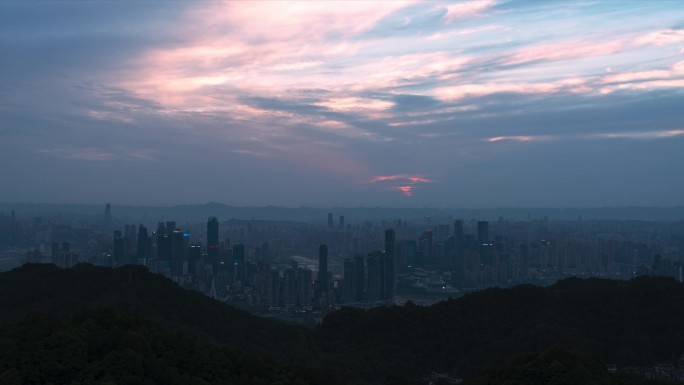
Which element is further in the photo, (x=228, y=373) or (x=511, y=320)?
(x=511, y=320)

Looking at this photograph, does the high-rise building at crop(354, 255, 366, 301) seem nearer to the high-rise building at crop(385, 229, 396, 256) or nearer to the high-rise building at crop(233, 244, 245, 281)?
the high-rise building at crop(385, 229, 396, 256)

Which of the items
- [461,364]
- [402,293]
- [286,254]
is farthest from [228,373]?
[286,254]

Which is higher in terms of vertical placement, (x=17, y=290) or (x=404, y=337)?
(x=17, y=290)

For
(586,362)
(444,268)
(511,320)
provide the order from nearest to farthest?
(586,362)
(511,320)
(444,268)

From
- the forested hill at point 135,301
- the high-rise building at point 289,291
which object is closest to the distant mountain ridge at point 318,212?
the high-rise building at point 289,291

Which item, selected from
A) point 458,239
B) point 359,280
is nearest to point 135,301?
point 359,280

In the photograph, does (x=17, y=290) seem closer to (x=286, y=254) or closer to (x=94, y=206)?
(x=286, y=254)

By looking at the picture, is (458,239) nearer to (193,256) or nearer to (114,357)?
(193,256)
